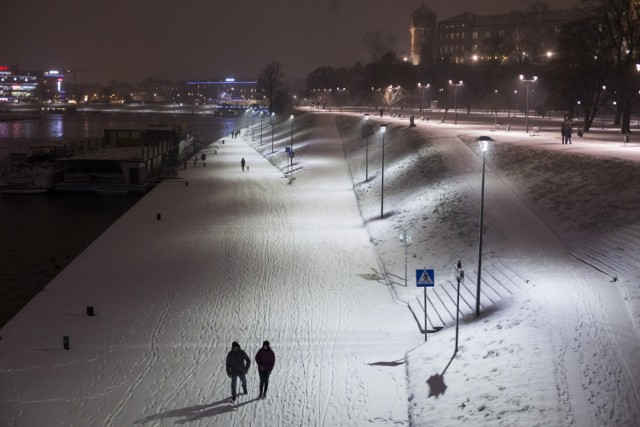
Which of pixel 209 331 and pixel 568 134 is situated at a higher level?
pixel 568 134

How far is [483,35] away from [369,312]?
461 feet

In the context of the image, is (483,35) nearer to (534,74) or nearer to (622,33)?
(534,74)

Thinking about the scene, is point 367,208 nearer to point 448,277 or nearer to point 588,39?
point 448,277

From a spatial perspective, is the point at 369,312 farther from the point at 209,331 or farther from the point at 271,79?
the point at 271,79

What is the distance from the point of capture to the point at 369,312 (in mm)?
20281

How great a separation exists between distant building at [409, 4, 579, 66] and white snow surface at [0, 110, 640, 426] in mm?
86484

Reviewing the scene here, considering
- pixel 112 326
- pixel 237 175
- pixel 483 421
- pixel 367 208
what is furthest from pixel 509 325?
pixel 237 175

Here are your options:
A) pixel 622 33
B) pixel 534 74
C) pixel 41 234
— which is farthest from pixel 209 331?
pixel 534 74

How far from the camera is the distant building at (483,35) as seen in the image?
116 meters

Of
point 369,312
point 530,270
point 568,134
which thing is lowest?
point 369,312

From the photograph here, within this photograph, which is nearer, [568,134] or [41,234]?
[41,234]

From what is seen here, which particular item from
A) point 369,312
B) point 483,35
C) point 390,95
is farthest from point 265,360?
point 483,35

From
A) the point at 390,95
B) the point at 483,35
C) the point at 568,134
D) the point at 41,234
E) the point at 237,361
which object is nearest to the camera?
the point at 237,361

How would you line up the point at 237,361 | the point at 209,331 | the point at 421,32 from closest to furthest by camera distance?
the point at 237,361
the point at 209,331
the point at 421,32
